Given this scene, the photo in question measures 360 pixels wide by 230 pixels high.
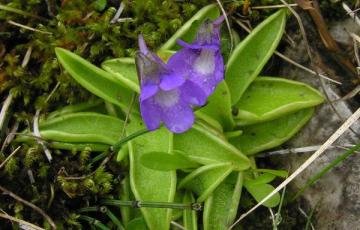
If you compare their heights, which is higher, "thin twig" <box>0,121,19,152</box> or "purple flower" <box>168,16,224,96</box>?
"purple flower" <box>168,16,224,96</box>

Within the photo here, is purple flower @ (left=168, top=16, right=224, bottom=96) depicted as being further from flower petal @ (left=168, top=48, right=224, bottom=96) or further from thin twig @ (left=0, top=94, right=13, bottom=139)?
thin twig @ (left=0, top=94, right=13, bottom=139)

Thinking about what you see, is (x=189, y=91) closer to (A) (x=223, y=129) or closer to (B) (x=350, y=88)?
(A) (x=223, y=129)

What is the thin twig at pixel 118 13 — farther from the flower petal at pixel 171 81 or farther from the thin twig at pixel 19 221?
the thin twig at pixel 19 221

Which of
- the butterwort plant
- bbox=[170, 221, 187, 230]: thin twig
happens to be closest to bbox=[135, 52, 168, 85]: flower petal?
the butterwort plant

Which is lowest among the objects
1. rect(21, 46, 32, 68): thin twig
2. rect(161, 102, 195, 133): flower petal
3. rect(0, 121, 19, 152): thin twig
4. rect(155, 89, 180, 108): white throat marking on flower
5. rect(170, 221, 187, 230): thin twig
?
rect(170, 221, 187, 230): thin twig

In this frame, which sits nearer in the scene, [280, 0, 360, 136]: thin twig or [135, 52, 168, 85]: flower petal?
[135, 52, 168, 85]: flower petal

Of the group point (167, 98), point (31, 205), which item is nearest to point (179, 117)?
point (167, 98)

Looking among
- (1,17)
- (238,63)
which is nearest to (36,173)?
(1,17)

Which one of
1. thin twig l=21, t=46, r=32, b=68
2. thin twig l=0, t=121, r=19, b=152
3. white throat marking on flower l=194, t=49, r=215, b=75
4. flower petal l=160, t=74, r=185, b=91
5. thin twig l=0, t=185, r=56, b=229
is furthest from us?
thin twig l=21, t=46, r=32, b=68

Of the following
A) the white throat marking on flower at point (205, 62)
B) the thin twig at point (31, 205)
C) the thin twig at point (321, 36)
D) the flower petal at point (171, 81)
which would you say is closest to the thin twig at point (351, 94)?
the thin twig at point (321, 36)
